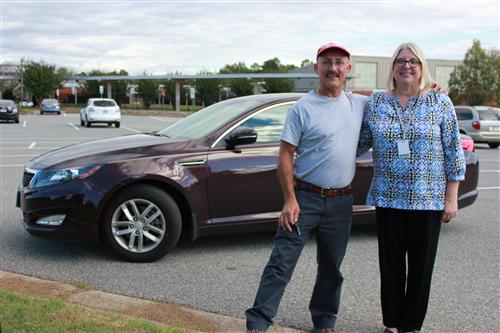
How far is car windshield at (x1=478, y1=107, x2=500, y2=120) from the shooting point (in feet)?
68.9

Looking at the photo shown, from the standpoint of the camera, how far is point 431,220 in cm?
345

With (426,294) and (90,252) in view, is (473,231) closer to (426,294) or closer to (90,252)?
(426,294)

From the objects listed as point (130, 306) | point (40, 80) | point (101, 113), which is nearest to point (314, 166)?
point (130, 306)

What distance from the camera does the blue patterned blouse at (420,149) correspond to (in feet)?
11.0

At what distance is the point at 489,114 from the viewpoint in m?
21.2

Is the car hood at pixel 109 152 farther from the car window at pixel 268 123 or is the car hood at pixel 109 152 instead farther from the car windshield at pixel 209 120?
the car window at pixel 268 123

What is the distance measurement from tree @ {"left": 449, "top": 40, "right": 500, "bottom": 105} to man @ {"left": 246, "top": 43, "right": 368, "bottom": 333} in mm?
47662

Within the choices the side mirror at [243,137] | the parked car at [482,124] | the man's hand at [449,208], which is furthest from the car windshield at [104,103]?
the man's hand at [449,208]

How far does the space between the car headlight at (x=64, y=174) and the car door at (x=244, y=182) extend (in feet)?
3.48

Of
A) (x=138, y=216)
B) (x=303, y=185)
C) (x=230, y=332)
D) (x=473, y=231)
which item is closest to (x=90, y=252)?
(x=138, y=216)

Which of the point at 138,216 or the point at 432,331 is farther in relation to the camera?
the point at 138,216

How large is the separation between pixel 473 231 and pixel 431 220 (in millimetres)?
3724

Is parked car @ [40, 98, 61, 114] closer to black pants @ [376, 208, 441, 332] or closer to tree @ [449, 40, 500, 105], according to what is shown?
tree @ [449, 40, 500, 105]

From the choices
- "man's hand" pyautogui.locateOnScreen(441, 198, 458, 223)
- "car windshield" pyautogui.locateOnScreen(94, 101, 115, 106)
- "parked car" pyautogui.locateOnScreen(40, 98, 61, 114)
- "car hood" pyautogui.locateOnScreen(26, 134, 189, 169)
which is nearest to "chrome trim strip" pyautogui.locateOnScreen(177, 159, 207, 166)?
"car hood" pyautogui.locateOnScreen(26, 134, 189, 169)
